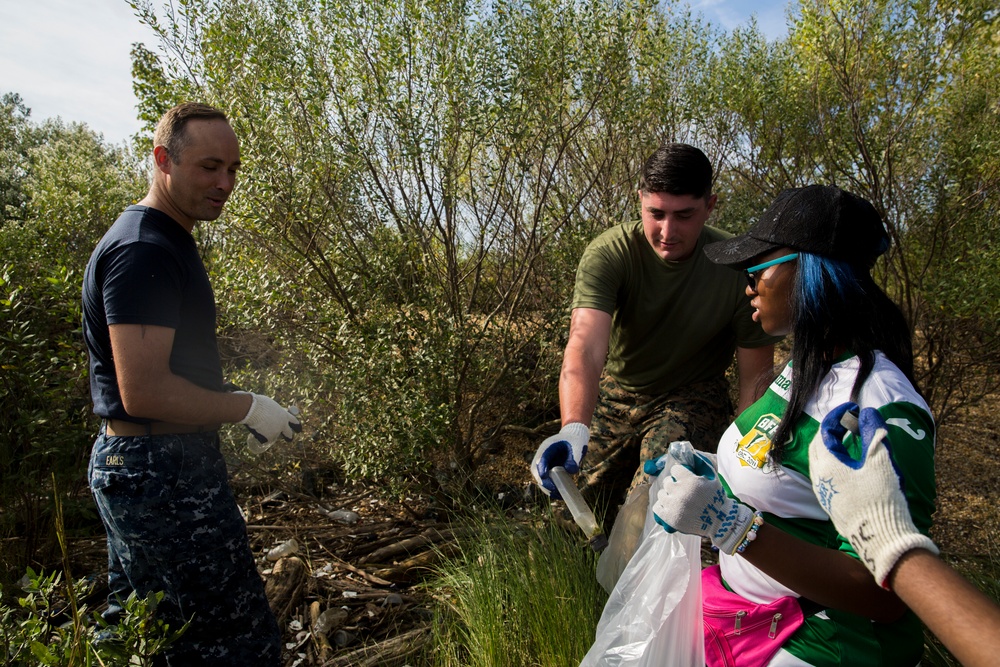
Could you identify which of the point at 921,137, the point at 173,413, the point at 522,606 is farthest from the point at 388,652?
the point at 921,137

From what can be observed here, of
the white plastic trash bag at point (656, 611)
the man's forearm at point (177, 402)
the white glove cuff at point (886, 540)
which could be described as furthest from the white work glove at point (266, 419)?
the white glove cuff at point (886, 540)

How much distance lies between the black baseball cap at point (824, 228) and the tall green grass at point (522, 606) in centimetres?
142

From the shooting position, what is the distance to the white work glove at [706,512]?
4.93 feet

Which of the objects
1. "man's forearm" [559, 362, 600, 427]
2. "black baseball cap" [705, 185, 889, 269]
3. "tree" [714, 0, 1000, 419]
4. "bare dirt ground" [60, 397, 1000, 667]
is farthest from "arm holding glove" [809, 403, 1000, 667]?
"tree" [714, 0, 1000, 419]

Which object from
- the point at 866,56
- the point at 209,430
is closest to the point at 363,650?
the point at 209,430

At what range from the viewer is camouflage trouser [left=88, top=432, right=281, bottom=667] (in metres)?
2.13

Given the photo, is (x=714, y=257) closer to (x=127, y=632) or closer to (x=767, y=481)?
(x=767, y=481)

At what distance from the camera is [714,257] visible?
2.03 meters

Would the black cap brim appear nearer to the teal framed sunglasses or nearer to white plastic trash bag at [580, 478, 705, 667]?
the teal framed sunglasses

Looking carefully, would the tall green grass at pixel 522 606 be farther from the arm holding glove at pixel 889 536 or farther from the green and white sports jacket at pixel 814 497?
the arm holding glove at pixel 889 536

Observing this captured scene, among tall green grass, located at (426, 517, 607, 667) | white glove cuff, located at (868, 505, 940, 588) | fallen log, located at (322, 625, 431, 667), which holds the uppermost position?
white glove cuff, located at (868, 505, 940, 588)

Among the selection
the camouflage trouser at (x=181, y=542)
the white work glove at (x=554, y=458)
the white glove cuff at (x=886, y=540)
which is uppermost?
the white glove cuff at (x=886, y=540)

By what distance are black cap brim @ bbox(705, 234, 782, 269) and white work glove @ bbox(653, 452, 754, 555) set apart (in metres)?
0.60

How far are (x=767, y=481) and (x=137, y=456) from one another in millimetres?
1791
